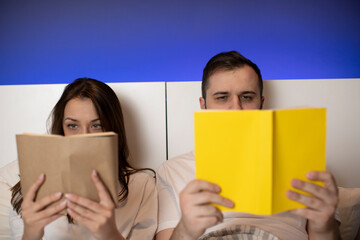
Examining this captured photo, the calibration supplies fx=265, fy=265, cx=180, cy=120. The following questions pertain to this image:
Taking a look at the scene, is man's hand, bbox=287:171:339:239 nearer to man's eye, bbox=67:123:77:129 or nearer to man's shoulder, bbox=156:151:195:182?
man's shoulder, bbox=156:151:195:182

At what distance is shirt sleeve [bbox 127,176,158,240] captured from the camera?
3.92 feet

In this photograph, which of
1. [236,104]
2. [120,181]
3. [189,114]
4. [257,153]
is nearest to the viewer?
[257,153]

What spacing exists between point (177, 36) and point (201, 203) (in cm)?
154

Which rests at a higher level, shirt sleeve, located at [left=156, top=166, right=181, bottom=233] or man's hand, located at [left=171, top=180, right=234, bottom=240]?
man's hand, located at [left=171, top=180, right=234, bottom=240]

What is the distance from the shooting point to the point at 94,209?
0.80 metres

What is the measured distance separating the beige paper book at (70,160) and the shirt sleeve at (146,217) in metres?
0.45

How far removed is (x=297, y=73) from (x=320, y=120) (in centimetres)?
137

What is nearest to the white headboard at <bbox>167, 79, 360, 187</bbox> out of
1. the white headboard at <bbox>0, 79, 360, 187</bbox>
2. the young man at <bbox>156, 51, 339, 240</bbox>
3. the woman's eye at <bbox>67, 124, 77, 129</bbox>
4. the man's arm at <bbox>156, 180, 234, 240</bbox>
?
the white headboard at <bbox>0, 79, 360, 187</bbox>

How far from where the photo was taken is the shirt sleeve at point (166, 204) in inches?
Answer: 46.5

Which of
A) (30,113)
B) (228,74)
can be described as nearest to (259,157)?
(228,74)

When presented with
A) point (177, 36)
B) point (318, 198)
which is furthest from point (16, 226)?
point (177, 36)

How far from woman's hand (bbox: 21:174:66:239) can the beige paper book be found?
0.6 inches

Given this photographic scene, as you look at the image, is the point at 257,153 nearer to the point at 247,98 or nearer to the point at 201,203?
the point at 201,203

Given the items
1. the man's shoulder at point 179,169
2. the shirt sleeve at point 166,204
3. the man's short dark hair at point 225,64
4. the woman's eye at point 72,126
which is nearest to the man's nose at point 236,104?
the man's short dark hair at point 225,64
